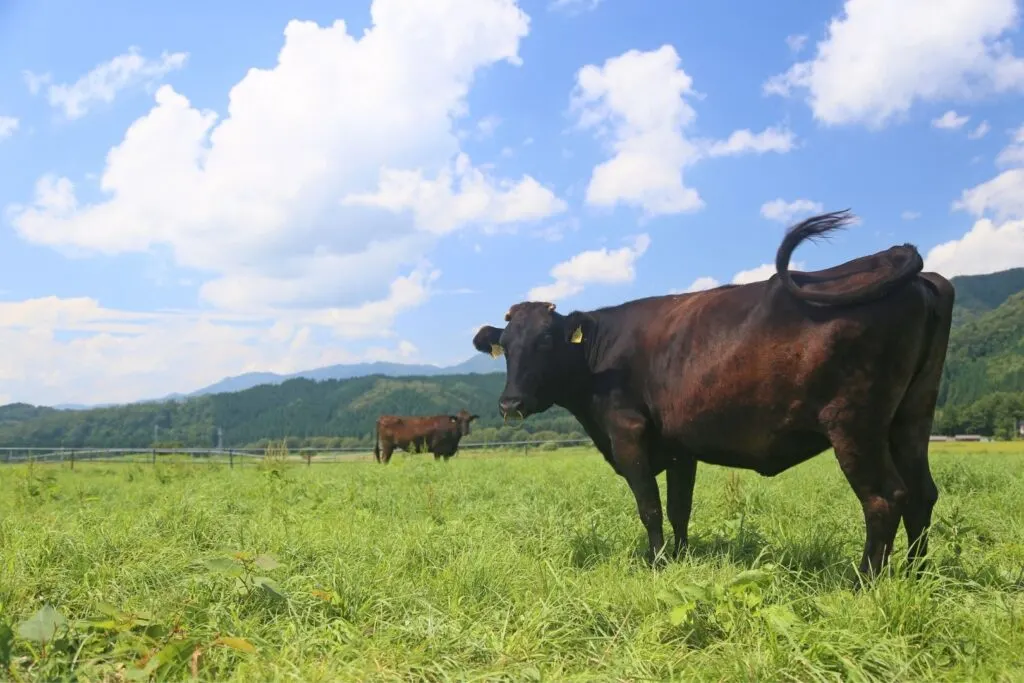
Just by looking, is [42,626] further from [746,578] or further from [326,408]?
[326,408]

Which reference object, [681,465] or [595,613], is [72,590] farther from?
[681,465]

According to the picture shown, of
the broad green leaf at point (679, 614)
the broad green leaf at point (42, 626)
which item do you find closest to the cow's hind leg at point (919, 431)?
the broad green leaf at point (679, 614)

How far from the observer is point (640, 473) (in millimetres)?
5754

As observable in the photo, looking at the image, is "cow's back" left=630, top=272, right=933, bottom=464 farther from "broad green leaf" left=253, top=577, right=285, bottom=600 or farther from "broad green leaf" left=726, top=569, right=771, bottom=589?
"broad green leaf" left=253, top=577, right=285, bottom=600

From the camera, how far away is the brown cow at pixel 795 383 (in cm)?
450

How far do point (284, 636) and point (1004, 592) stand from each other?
4.12 metres

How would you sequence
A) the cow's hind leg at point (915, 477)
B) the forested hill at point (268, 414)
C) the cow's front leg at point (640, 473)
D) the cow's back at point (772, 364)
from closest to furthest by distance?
the cow's back at point (772, 364) → the cow's hind leg at point (915, 477) → the cow's front leg at point (640, 473) → the forested hill at point (268, 414)

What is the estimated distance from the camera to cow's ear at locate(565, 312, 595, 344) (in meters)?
6.46

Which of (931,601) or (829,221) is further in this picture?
(829,221)

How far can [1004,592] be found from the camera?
168 inches

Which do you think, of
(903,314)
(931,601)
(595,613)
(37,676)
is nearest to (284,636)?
(37,676)

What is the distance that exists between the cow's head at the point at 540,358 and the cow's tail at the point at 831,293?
195 cm

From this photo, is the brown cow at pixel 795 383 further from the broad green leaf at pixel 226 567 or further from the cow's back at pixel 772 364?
the broad green leaf at pixel 226 567

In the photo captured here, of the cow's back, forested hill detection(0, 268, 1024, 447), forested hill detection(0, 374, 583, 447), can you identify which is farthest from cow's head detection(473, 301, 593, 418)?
forested hill detection(0, 374, 583, 447)
